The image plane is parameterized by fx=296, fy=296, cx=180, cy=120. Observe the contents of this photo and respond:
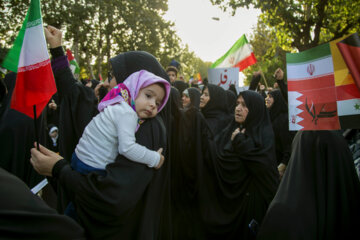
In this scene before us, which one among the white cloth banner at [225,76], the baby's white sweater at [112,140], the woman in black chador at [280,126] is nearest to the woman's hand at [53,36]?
the baby's white sweater at [112,140]

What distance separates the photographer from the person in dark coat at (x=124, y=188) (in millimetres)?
1499

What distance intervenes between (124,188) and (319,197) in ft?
4.87

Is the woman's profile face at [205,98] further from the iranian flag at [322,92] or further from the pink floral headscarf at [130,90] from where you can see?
the pink floral headscarf at [130,90]

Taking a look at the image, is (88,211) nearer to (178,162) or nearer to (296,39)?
(178,162)

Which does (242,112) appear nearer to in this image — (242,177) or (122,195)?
(242,177)

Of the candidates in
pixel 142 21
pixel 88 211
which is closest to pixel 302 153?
pixel 88 211

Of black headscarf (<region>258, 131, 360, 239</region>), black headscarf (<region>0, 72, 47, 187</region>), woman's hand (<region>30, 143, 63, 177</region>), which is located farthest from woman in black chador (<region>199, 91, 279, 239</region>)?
woman's hand (<region>30, 143, 63, 177</region>)

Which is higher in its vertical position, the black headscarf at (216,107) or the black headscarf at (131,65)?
the black headscarf at (131,65)

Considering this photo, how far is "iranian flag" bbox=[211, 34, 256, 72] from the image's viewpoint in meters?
8.53

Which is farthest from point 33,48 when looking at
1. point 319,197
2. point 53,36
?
point 319,197

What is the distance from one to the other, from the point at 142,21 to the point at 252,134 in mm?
19720

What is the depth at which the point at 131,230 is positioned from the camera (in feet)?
5.62

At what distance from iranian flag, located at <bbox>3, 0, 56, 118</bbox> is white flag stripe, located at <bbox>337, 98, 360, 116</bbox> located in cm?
176

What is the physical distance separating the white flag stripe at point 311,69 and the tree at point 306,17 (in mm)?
8991
